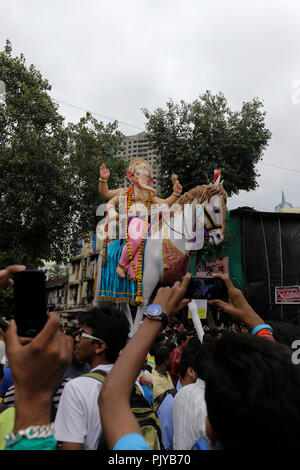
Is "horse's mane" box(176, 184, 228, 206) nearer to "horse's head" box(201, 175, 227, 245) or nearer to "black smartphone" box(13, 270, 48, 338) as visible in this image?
"horse's head" box(201, 175, 227, 245)

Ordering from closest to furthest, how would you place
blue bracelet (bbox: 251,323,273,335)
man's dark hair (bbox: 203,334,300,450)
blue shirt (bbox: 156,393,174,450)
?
Answer: man's dark hair (bbox: 203,334,300,450), blue bracelet (bbox: 251,323,273,335), blue shirt (bbox: 156,393,174,450)

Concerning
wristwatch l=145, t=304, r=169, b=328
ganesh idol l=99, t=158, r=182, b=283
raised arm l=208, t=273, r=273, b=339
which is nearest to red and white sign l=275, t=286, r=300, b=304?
ganesh idol l=99, t=158, r=182, b=283

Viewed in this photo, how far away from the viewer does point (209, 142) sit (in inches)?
595

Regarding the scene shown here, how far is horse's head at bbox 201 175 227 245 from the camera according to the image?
548cm

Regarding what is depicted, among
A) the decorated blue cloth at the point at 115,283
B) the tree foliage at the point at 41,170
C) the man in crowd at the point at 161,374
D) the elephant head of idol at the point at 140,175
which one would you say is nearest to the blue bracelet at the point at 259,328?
the man in crowd at the point at 161,374

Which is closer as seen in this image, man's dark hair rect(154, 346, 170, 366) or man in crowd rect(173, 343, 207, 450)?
man in crowd rect(173, 343, 207, 450)

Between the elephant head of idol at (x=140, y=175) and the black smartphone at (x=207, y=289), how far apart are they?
450 centimetres

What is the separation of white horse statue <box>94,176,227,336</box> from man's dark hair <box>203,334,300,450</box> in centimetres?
445

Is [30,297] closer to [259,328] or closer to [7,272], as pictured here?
[7,272]

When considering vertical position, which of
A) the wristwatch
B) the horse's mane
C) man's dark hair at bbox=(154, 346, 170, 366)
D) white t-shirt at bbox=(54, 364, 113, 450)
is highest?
the horse's mane

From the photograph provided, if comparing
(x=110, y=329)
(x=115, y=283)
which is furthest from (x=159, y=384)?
(x=115, y=283)

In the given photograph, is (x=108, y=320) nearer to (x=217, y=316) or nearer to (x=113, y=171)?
(x=113, y=171)

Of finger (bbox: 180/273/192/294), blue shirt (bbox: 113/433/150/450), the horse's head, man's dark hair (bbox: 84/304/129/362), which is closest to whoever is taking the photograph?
blue shirt (bbox: 113/433/150/450)

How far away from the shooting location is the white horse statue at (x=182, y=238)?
5.52m
